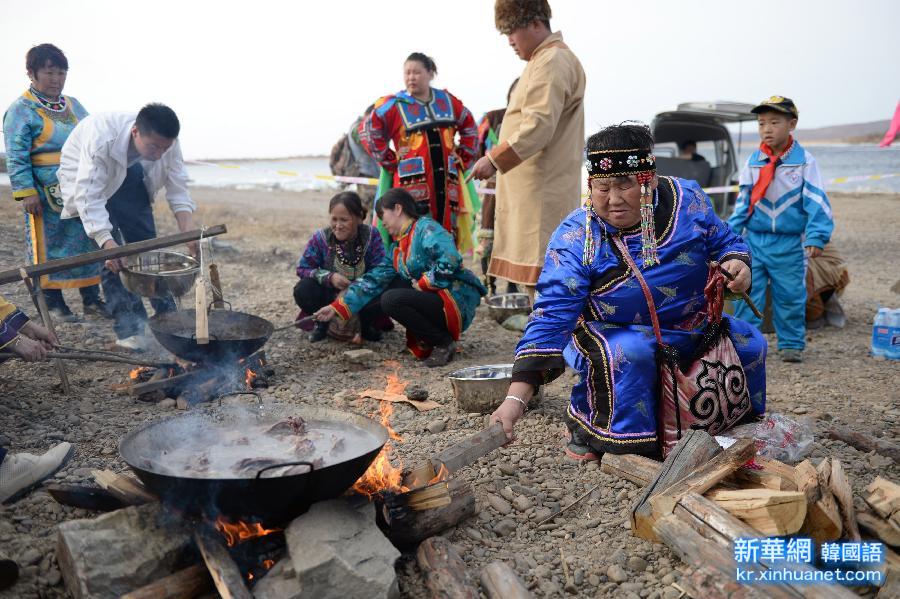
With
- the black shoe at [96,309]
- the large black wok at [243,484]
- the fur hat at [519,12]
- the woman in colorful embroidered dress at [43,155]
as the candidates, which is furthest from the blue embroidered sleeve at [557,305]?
the black shoe at [96,309]

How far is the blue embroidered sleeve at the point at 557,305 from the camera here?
301cm

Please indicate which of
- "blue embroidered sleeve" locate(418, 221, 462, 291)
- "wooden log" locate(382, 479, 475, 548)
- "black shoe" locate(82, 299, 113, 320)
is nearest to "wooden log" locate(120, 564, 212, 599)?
"wooden log" locate(382, 479, 475, 548)

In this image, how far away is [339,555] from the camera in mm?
2246

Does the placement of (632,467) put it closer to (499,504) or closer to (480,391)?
(499,504)

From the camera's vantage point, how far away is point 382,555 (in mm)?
2344

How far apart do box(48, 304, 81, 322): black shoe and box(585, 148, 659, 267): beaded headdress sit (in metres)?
4.82

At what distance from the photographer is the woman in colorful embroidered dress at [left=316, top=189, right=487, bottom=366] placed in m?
5.20

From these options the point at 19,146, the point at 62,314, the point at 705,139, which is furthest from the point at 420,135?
the point at 705,139

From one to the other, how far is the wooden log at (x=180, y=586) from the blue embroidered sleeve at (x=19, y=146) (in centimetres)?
423

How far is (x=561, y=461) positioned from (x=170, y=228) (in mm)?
9787

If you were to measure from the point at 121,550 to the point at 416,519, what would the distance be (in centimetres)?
101

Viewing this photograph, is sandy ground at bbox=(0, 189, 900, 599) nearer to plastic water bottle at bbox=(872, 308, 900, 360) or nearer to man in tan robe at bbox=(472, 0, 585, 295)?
plastic water bottle at bbox=(872, 308, 900, 360)

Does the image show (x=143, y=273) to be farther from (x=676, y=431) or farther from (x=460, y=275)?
(x=676, y=431)

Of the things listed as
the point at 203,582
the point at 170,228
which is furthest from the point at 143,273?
the point at 170,228
